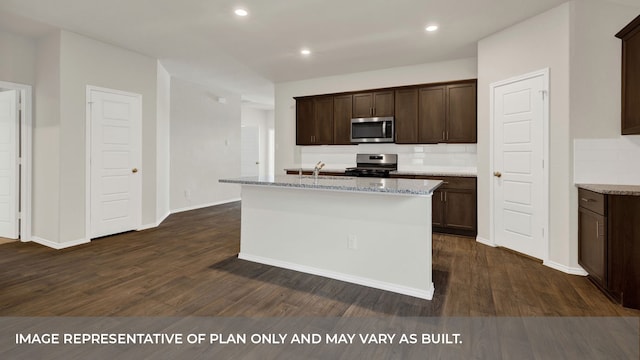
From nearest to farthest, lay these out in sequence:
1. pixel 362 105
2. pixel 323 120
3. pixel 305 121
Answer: pixel 362 105 < pixel 323 120 < pixel 305 121

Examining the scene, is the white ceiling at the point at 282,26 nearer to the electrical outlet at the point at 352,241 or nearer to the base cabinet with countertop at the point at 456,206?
the base cabinet with countertop at the point at 456,206

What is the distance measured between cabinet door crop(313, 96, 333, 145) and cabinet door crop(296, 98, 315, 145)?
0.30 ft

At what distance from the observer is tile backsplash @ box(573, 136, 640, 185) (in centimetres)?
298

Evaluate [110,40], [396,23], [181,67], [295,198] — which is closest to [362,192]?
[295,198]

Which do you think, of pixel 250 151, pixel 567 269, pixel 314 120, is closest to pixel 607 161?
pixel 567 269

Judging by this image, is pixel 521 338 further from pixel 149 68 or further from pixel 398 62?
pixel 149 68

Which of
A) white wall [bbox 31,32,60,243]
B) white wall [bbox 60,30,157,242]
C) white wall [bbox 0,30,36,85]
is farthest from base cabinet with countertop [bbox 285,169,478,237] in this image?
white wall [bbox 0,30,36,85]

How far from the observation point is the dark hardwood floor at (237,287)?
2.32 m

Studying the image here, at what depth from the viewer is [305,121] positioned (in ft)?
19.9

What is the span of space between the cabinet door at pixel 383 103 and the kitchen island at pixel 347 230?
254cm

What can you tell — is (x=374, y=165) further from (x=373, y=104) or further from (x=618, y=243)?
(x=618, y=243)

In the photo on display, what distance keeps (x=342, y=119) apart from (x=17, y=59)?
4.59m

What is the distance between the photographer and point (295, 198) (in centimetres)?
310

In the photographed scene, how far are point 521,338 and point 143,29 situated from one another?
15.6 ft
